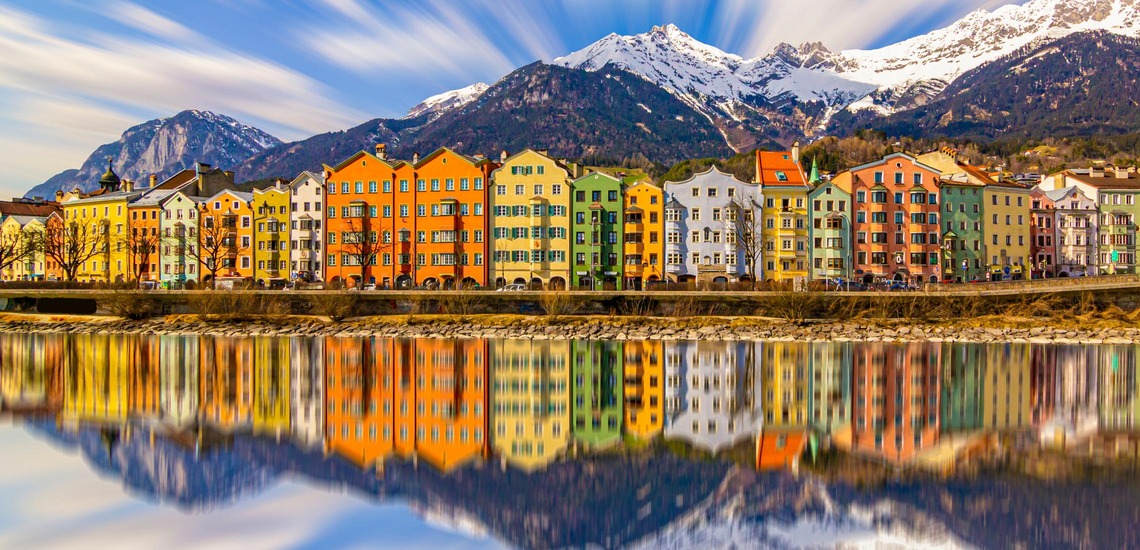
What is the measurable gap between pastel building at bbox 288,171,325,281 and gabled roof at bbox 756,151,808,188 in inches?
1801

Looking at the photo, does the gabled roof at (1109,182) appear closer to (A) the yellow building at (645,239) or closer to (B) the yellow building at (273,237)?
(A) the yellow building at (645,239)

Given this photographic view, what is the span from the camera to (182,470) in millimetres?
20156

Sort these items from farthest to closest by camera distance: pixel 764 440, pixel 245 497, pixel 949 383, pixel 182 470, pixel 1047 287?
1. pixel 1047 287
2. pixel 949 383
3. pixel 764 440
4. pixel 182 470
5. pixel 245 497

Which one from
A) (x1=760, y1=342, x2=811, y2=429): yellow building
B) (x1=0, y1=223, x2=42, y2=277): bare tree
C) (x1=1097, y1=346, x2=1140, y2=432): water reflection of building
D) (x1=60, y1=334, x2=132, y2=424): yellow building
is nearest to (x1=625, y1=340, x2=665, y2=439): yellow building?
(x1=760, y1=342, x2=811, y2=429): yellow building

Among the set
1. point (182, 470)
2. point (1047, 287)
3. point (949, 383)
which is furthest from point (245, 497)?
point (1047, 287)

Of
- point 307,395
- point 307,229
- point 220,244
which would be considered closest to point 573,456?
point 307,395

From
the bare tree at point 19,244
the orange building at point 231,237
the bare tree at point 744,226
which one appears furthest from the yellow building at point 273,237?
the bare tree at point 744,226

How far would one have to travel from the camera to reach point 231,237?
95.2m

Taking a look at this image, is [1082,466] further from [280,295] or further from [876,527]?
[280,295]

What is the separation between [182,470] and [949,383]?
2781cm

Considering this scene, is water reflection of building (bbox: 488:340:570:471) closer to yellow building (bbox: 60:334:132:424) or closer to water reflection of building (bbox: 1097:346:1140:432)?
yellow building (bbox: 60:334:132:424)

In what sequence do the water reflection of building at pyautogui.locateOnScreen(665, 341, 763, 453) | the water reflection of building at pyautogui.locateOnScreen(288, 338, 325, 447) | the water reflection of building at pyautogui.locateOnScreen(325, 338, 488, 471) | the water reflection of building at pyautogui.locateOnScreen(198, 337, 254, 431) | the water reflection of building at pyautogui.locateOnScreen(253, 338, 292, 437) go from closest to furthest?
the water reflection of building at pyautogui.locateOnScreen(325, 338, 488, 471) < the water reflection of building at pyautogui.locateOnScreen(288, 338, 325, 447) < the water reflection of building at pyautogui.locateOnScreen(665, 341, 763, 453) < the water reflection of building at pyautogui.locateOnScreen(253, 338, 292, 437) < the water reflection of building at pyautogui.locateOnScreen(198, 337, 254, 431)

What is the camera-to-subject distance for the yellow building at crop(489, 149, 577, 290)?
85.1 meters

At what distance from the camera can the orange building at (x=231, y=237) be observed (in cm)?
9438
